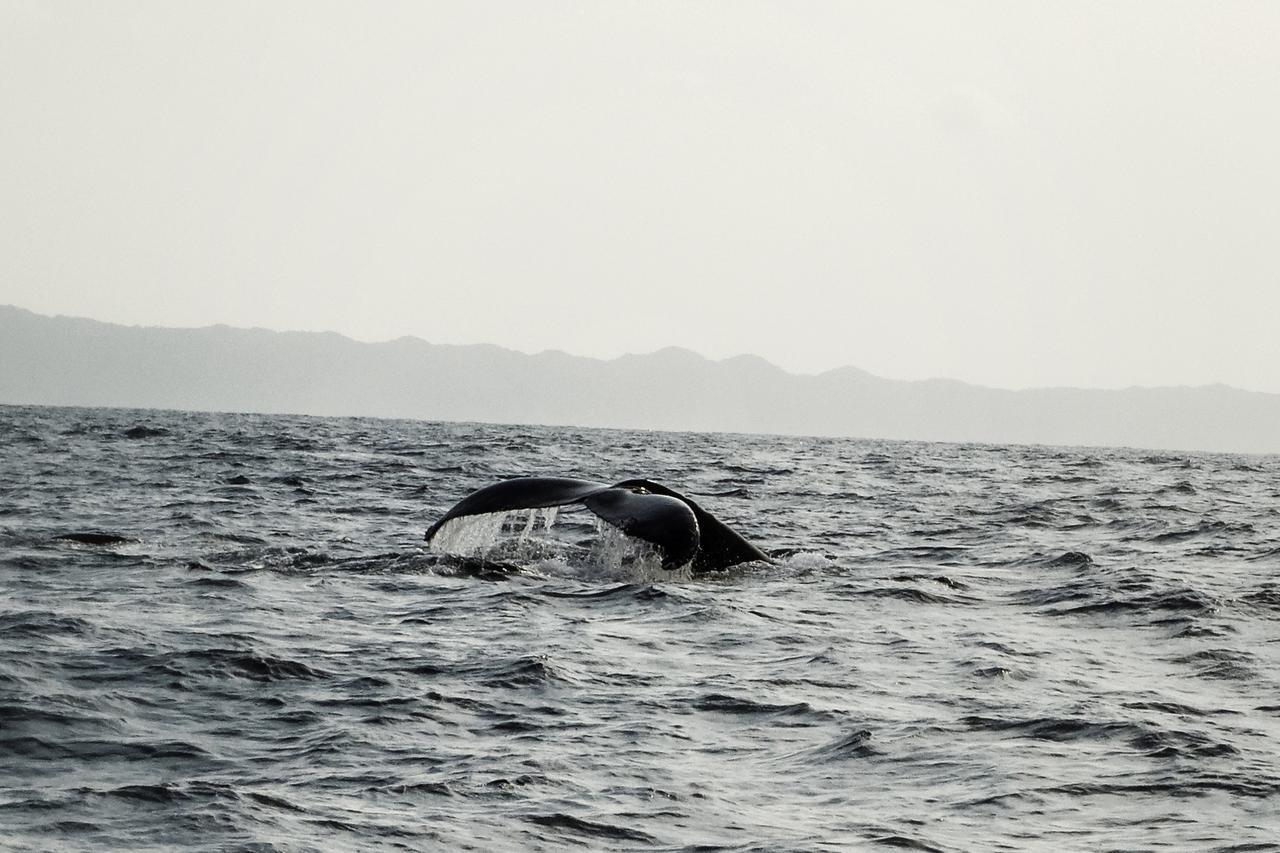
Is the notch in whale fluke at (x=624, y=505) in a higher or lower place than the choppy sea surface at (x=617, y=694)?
higher

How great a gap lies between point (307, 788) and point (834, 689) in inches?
129

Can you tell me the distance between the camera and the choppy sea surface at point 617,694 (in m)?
5.47

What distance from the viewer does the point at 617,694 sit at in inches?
302

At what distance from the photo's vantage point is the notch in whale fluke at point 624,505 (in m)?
10.5

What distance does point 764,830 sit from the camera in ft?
17.7

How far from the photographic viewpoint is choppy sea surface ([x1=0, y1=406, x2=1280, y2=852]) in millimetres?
5469

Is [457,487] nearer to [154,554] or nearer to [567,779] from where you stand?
[154,554]

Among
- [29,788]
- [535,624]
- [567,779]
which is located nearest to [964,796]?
[567,779]

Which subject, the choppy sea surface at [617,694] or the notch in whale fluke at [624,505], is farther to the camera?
the notch in whale fluke at [624,505]

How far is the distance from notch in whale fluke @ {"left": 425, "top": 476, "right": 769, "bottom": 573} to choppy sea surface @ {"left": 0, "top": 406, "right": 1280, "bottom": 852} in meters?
0.52

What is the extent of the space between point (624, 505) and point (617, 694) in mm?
3143

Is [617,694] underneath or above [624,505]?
underneath

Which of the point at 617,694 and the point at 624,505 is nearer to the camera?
the point at 617,694

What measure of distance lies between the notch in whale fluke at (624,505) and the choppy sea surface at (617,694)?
1.69 ft
